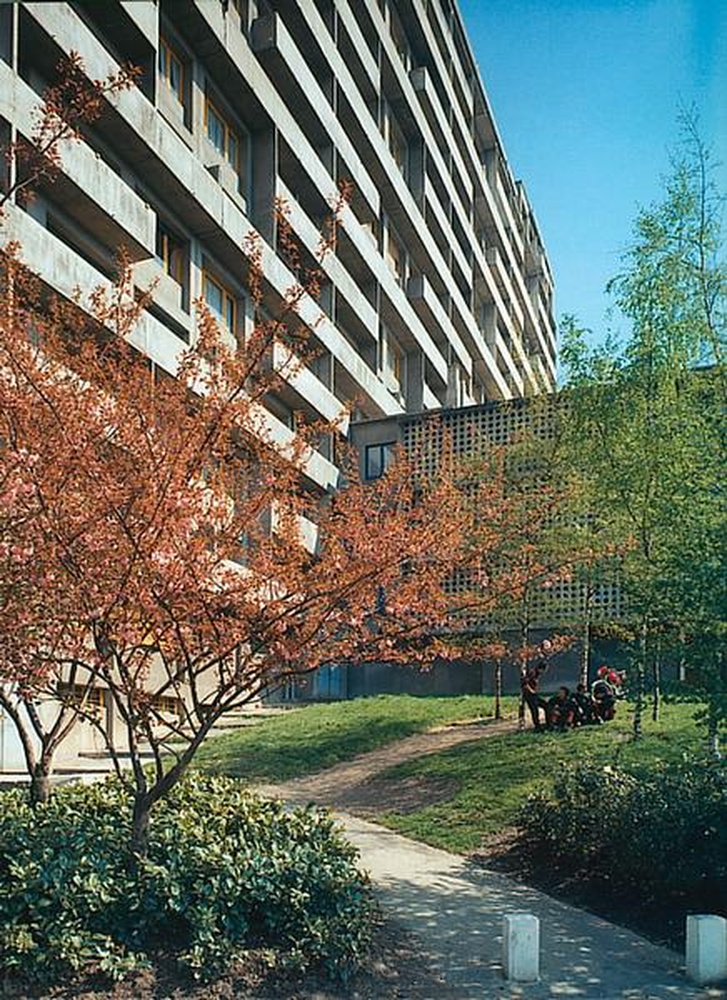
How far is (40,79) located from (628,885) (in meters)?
17.6

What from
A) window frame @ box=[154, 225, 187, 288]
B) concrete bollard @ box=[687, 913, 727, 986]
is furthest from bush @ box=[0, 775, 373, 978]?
window frame @ box=[154, 225, 187, 288]

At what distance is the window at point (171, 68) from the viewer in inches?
959

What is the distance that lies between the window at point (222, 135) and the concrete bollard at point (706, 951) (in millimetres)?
23665

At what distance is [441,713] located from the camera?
21641 millimetres

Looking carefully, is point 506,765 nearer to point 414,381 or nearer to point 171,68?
point 171,68

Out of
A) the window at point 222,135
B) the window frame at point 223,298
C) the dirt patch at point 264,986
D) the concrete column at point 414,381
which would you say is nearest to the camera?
the dirt patch at point 264,986

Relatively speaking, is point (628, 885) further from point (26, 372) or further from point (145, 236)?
point (145, 236)

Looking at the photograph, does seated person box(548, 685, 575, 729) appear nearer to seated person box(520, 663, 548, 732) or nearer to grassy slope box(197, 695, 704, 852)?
seated person box(520, 663, 548, 732)

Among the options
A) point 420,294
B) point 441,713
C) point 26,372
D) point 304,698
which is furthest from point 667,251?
point 420,294

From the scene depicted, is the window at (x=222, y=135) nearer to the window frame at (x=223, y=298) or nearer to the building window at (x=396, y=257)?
the window frame at (x=223, y=298)

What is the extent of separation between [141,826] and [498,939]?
2942 millimetres

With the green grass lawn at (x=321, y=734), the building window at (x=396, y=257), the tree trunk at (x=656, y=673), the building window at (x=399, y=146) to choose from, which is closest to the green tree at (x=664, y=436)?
the tree trunk at (x=656, y=673)

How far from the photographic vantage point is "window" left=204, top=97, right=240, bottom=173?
27.3 meters

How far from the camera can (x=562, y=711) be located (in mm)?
17312
